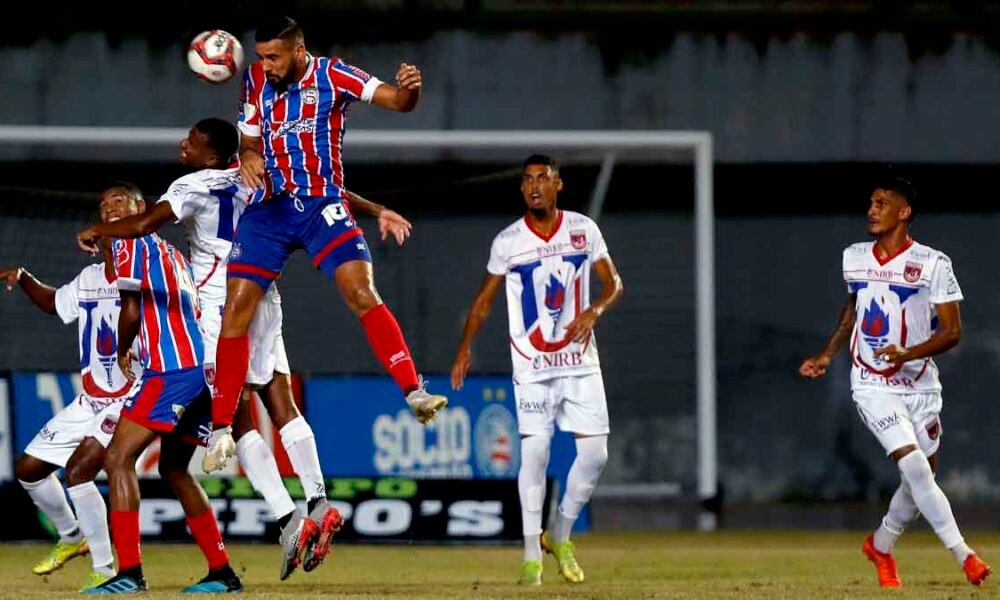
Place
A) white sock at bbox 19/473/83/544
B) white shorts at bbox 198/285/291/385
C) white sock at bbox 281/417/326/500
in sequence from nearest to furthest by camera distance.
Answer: white sock at bbox 281/417/326/500 → white shorts at bbox 198/285/291/385 → white sock at bbox 19/473/83/544

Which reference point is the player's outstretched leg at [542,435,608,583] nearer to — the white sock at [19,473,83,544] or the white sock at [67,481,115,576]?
the white sock at [67,481,115,576]

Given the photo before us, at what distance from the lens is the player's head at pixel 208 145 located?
28.6ft

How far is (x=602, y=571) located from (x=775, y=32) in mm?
8381

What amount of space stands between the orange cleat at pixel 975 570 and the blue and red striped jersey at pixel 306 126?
12.0ft

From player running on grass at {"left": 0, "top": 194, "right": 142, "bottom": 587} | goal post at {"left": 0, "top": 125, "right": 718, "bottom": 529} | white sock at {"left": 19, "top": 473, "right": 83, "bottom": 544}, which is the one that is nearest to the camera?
player running on grass at {"left": 0, "top": 194, "right": 142, "bottom": 587}

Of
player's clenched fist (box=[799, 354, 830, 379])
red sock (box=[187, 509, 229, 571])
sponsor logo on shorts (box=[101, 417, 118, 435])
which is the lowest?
red sock (box=[187, 509, 229, 571])

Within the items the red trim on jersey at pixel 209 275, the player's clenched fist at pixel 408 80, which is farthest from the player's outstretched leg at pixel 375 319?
the red trim on jersey at pixel 209 275

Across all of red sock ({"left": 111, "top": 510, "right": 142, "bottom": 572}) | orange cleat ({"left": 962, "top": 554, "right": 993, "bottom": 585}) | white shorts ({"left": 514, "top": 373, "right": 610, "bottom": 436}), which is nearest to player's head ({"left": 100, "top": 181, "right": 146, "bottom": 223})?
red sock ({"left": 111, "top": 510, "right": 142, "bottom": 572})

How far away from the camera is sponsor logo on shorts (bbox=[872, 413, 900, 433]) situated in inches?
380

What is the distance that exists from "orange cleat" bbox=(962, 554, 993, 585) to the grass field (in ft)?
0.20

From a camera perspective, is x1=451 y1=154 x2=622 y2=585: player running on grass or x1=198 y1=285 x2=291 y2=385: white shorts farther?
x1=451 y1=154 x2=622 y2=585: player running on grass

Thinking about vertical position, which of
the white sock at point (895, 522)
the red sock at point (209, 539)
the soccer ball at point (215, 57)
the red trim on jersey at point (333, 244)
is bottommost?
the white sock at point (895, 522)

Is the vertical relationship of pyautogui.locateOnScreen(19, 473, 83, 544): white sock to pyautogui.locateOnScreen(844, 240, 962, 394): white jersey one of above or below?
below

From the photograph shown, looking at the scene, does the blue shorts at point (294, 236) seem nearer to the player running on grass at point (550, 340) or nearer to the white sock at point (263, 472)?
the white sock at point (263, 472)
